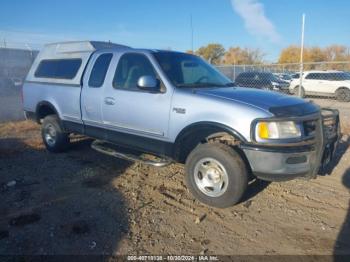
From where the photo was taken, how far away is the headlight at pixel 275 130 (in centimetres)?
360

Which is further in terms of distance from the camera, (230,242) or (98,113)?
(98,113)

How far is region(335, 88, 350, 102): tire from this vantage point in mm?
17547

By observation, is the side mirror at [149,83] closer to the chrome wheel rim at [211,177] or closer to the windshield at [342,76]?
the chrome wheel rim at [211,177]

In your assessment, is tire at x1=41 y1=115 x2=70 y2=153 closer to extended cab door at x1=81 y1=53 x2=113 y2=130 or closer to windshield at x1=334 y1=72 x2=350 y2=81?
extended cab door at x1=81 y1=53 x2=113 y2=130

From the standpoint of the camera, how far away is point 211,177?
4094 millimetres

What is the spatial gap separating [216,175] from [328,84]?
16526mm

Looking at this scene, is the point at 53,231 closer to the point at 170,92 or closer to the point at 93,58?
the point at 170,92

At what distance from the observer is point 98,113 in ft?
17.2

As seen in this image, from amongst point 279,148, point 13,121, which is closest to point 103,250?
point 279,148

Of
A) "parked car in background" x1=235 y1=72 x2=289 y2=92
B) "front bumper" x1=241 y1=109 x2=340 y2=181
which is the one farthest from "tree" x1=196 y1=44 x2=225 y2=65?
"front bumper" x1=241 y1=109 x2=340 y2=181

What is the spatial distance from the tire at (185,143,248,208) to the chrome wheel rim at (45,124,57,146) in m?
3.34

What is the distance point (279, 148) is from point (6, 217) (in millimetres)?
3272

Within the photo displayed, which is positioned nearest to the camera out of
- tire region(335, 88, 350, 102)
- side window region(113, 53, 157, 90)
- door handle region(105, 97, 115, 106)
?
side window region(113, 53, 157, 90)

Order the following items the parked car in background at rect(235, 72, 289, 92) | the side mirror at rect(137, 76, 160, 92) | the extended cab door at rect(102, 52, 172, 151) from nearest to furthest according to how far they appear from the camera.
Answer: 1. the side mirror at rect(137, 76, 160, 92)
2. the extended cab door at rect(102, 52, 172, 151)
3. the parked car in background at rect(235, 72, 289, 92)
